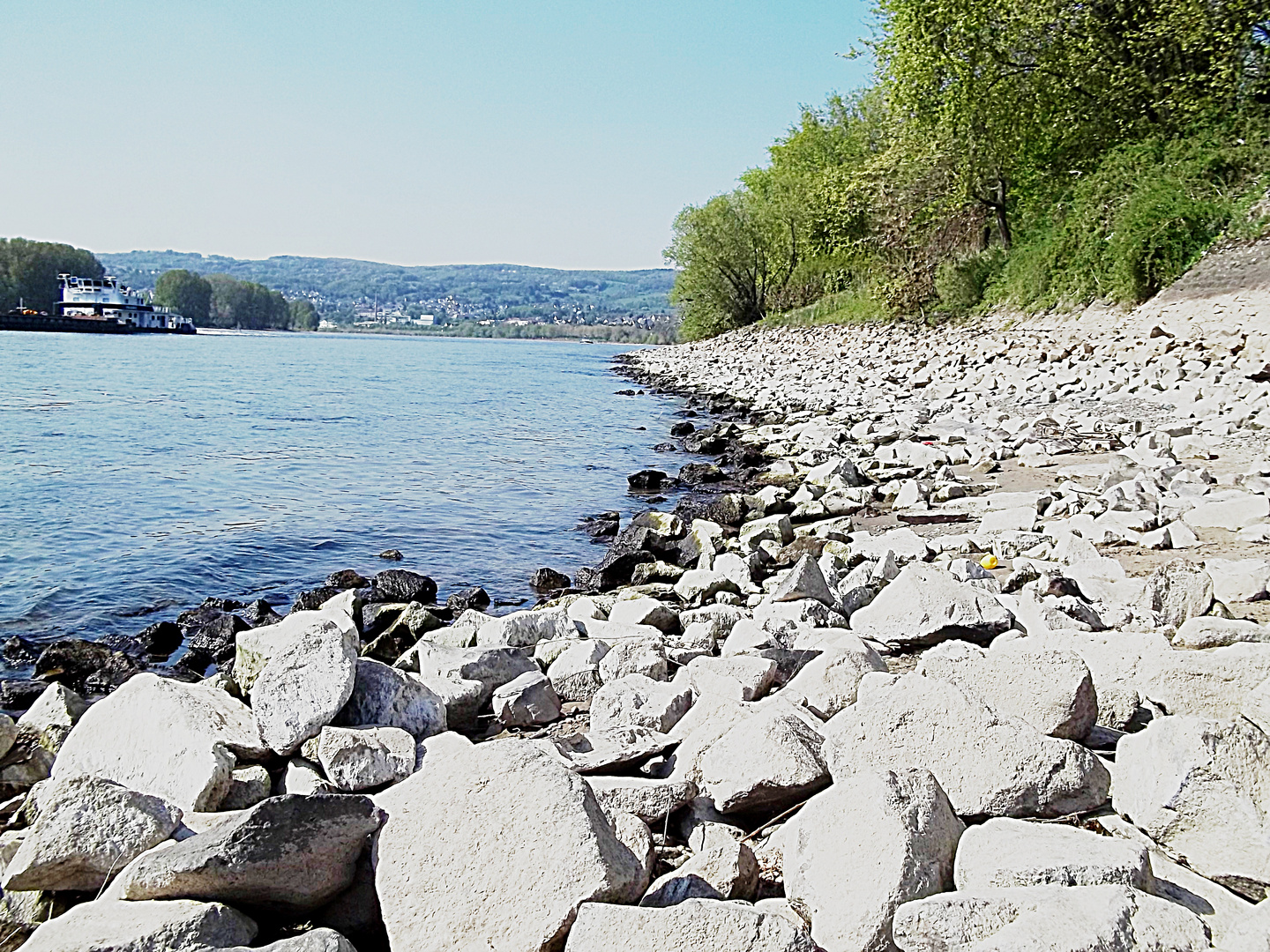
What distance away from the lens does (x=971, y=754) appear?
8.82ft

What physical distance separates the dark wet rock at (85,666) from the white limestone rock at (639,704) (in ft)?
10.4

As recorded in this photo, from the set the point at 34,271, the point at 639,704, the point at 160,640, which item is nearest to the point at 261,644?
the point at 639,704

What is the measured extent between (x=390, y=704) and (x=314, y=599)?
3.69 meters

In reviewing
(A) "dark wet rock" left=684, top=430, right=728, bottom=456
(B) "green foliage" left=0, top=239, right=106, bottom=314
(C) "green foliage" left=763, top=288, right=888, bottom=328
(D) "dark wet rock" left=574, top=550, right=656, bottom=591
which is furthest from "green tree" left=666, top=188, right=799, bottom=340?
(B) "green foliage" left=0, top=239, right=106, bottom=314

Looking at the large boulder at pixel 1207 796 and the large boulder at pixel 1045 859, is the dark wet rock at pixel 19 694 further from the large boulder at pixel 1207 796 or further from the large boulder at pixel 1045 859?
the large boulder at pixel 1207 796

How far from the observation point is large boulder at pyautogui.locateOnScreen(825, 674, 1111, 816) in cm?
262

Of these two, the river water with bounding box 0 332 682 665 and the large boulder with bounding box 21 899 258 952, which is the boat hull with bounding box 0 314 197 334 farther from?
the large boulder with bounding box 21 899 258 952

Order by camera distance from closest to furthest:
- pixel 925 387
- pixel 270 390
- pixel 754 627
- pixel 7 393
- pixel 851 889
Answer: pixel 851 889 → pixel 754 627 → pixel 925 387 → pixel 7 393 → pixel 270 390

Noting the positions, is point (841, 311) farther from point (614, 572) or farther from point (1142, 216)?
point (614, 572)

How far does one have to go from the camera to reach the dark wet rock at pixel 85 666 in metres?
5.50

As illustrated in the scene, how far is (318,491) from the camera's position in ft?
39.4

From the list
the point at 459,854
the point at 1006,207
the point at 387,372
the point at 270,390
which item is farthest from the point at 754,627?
the point at 387,372

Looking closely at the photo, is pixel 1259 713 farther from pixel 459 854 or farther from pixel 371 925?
pixel 371 925

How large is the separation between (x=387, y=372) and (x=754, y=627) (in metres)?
39.4
